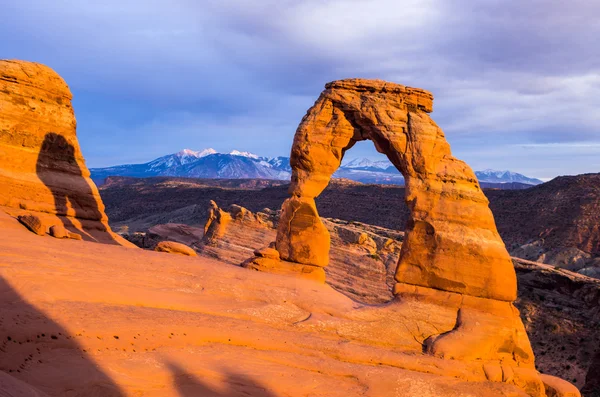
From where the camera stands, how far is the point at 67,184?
18.4 meters

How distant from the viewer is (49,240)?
12047 millimetres

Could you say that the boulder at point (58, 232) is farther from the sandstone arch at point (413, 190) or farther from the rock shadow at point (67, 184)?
the sandstone arch at point (413, 190)

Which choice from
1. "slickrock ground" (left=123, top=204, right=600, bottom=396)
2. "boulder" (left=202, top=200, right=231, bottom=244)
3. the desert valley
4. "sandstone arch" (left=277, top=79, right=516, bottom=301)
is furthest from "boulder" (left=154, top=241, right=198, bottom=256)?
"boulder" (left=202, top=200, right=231, bottom=244)

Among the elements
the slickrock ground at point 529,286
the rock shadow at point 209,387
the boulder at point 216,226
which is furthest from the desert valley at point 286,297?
the boulder at point 216,226

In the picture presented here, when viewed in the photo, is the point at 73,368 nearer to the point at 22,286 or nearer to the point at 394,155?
the point at 22,286

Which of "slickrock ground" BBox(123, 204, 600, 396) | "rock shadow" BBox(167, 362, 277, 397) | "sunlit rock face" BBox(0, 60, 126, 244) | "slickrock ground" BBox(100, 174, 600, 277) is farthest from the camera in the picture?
"slickrock ground" BBox(100, 174, 600, 277)

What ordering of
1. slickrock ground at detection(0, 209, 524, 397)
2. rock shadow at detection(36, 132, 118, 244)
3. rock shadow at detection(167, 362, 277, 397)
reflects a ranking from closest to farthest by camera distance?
1. slickrock ground at detection(0, 209, 524, 397)
2. rock shadow at detection(167, 362, 277, 397)
3. rock shadow at detection(36, 132, 118, 244)

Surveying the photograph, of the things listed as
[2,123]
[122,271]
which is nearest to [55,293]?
[122,271]

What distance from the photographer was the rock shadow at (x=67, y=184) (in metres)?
17.8

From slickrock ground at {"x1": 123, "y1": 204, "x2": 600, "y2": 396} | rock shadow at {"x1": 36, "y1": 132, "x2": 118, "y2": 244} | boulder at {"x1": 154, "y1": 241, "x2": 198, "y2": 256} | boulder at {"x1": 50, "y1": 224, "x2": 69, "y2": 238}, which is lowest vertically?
slickrock ground at {"x1": 123, "y1": 204, "x2": 600, "y2": 396}

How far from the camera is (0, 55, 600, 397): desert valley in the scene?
746 centimetres

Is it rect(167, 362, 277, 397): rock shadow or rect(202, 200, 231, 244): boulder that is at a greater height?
rect(202, 200, 231, 244): boulder

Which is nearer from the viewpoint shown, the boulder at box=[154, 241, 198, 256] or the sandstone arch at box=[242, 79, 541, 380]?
the sandstone arch at box=[242, 79, 541, 380]

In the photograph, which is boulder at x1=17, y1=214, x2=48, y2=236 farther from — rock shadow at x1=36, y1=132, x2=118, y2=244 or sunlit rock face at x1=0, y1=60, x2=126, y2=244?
rock shadow at x1=36, y1=132, x2=118, y2=244
